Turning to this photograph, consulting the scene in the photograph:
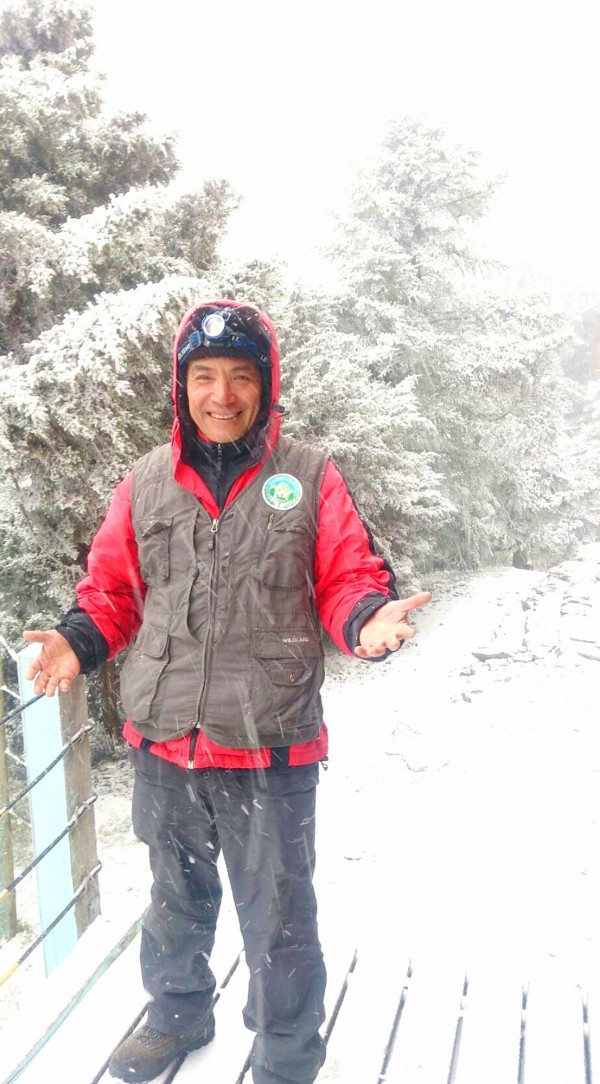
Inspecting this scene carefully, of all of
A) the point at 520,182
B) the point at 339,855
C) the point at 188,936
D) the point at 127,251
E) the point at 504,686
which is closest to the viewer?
the point at 188,936

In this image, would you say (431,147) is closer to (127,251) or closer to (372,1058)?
(127,251)

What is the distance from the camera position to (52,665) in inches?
84.7

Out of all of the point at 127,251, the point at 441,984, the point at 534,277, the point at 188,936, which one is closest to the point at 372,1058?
the point at 441,984

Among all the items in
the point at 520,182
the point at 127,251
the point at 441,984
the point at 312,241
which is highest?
the point at 520,182

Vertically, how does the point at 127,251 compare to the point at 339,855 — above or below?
above

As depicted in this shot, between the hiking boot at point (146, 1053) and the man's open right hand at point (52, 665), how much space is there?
1.20 m

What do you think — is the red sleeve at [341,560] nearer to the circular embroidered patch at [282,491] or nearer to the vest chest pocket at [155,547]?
the circular embroidered patch at [282,491]

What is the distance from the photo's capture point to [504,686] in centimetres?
875

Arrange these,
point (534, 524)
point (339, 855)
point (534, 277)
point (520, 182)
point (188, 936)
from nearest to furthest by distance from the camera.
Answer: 1. point (188, 936)
2. point (339, 855)
3. point (534, 524)
4. point (534, 277)
5. point (520, 182)

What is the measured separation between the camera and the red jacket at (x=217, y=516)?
2082 mm

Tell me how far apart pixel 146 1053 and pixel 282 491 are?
186 cm

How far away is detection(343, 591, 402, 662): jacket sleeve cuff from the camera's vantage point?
78.2 inches

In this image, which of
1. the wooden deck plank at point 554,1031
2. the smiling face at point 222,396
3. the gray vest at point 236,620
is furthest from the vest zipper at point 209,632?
the wooden deck plank at point 554,1031

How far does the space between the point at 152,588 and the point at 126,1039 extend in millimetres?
1503
